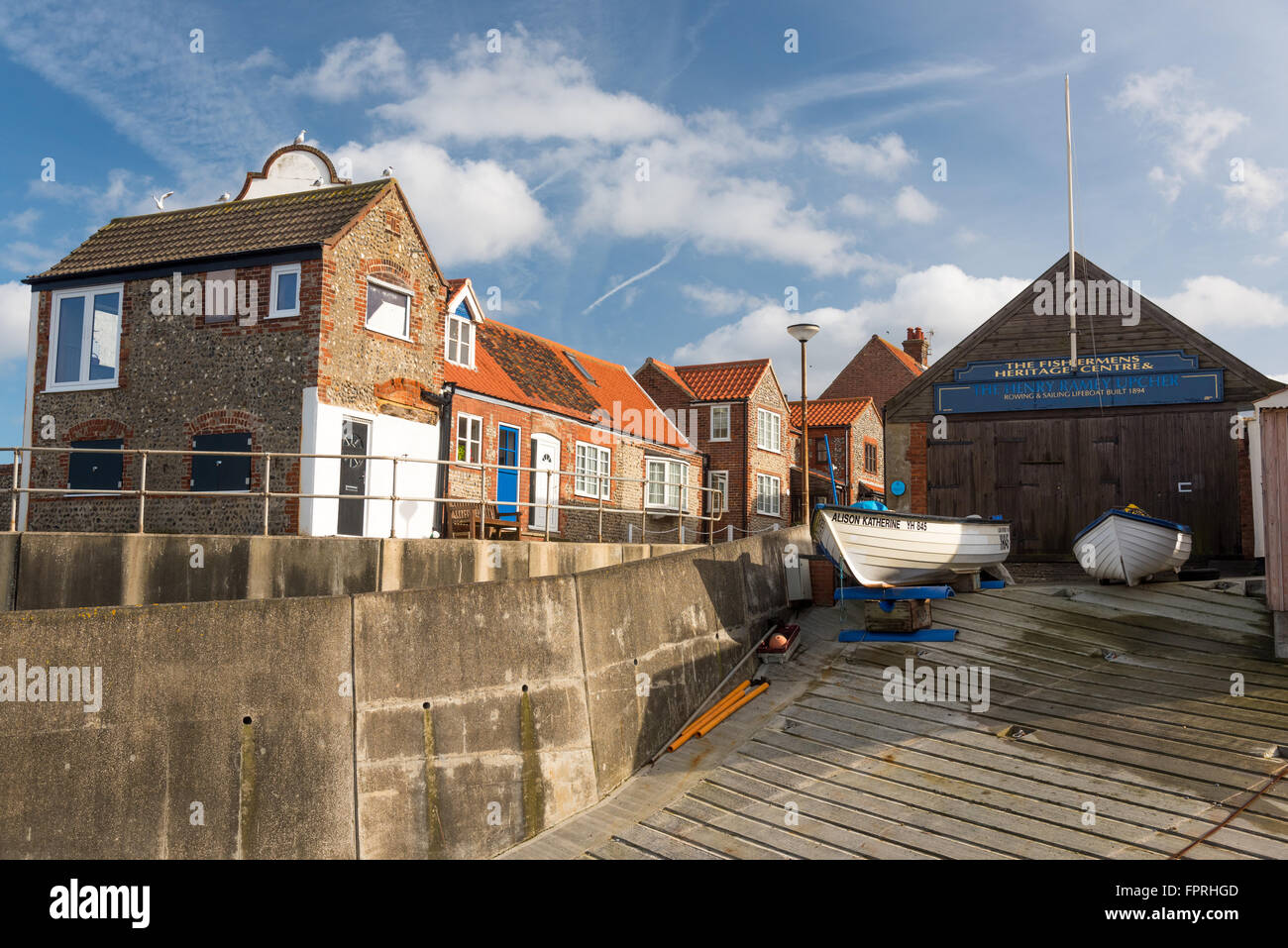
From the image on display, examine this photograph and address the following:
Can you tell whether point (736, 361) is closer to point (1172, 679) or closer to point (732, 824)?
point (1172, 679)

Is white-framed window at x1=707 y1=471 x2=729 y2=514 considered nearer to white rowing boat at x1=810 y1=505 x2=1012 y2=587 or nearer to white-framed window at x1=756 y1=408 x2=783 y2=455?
white-framed window at x1=756 y1=408 x2=783 y2=455

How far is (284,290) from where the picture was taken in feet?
57.4

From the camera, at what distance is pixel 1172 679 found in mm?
12438

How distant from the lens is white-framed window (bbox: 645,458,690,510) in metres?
31.3

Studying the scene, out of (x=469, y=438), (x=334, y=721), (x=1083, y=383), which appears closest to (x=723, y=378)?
(x=469, y=438)

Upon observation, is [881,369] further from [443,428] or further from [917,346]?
[443,428]

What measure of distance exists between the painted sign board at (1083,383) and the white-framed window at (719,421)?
13.7 metres

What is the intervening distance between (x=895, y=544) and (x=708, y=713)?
4.07 metres

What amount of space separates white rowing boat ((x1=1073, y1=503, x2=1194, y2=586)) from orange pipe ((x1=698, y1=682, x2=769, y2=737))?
23.0 feet

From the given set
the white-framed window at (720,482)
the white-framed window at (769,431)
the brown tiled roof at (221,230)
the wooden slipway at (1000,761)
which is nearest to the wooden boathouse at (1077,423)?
the wooden slipway at (1000,761)

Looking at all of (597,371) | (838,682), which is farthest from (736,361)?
(838,682)

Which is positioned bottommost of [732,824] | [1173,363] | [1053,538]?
[732,824]

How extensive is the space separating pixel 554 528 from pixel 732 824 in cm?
1367
